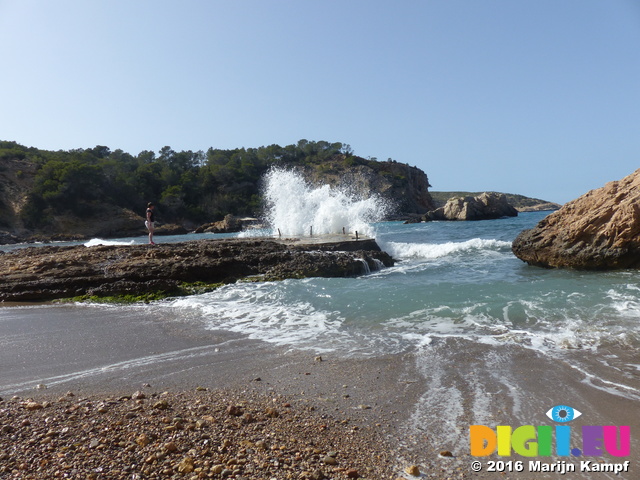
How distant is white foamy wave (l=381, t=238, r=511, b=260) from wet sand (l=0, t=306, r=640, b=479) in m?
12.0

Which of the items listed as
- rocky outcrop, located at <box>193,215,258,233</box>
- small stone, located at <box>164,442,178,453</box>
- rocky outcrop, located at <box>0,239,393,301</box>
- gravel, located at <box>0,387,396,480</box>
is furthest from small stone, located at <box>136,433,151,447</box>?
rocky outcrop, located at <box>193,215,258,233</box>

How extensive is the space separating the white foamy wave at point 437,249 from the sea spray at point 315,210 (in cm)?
180

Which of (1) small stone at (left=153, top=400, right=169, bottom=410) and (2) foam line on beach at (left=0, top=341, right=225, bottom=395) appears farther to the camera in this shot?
(2) foam line on beach at (left=0, top=341, right=225, bottom=395)

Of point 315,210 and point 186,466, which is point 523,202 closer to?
point 315,210

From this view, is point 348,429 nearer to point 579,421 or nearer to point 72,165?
point 579,421

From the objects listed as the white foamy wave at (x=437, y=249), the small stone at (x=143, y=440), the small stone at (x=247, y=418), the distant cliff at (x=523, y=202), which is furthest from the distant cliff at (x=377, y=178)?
the small stone at (x=143, y=440)

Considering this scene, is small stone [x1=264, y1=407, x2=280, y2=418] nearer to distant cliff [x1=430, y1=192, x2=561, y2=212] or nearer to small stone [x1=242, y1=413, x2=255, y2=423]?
small stone [x1=242, y1=413, x2=255, y2=423]

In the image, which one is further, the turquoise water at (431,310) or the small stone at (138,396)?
the turquoise water at (431,310)

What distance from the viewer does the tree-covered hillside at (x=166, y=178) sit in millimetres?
45156

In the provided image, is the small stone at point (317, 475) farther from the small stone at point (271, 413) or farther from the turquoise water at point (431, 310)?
the turquoise water at point (431, 310)

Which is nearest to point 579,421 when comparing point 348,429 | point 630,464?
point 630,464

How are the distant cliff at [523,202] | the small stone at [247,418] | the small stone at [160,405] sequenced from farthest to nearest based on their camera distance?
1. the distant cliff at [523,202]
2. the small stone at [160,405]
3. the small stone at [247,418]

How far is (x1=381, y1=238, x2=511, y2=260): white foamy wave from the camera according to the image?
16.6 meters

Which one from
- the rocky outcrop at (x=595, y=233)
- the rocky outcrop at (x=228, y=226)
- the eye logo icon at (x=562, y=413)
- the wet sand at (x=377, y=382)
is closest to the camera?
the wet sand at (x=377, y=382)
